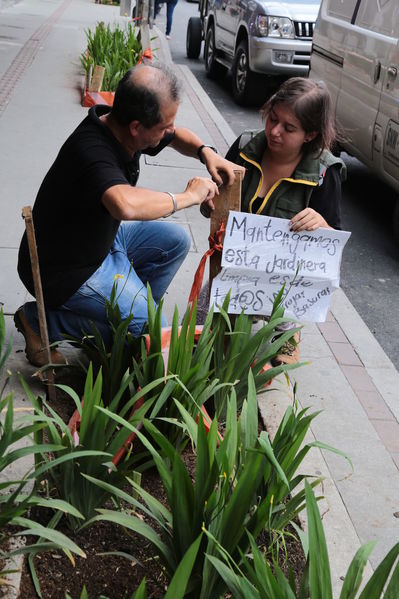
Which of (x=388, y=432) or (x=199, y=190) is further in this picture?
(x=388, y=432)

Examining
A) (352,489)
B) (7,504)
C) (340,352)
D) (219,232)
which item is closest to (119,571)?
(7,504)

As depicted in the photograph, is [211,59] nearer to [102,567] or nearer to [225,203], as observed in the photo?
[225,203]

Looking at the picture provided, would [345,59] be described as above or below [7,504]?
above

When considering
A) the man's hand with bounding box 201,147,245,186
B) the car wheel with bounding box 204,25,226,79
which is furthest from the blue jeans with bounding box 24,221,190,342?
the car wheel with bounding box 204,25,226,79

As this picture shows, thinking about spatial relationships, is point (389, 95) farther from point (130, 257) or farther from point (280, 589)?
point (280, 589)

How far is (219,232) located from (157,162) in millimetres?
4080

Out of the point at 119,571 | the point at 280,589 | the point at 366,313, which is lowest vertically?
the point at 366,313

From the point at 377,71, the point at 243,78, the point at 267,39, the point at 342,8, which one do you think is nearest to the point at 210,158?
the point at 377,71

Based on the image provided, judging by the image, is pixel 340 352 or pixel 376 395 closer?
pixel 376 395

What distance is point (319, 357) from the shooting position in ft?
13.4

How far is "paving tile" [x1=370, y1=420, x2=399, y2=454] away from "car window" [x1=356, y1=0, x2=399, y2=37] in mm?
3713

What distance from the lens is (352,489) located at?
9.80 feet

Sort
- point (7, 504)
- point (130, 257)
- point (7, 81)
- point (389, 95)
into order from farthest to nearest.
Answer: point (7, 81) < point (389, 95) < point (130, 257) < point (7, 504)

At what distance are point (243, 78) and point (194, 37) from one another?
3.76m
